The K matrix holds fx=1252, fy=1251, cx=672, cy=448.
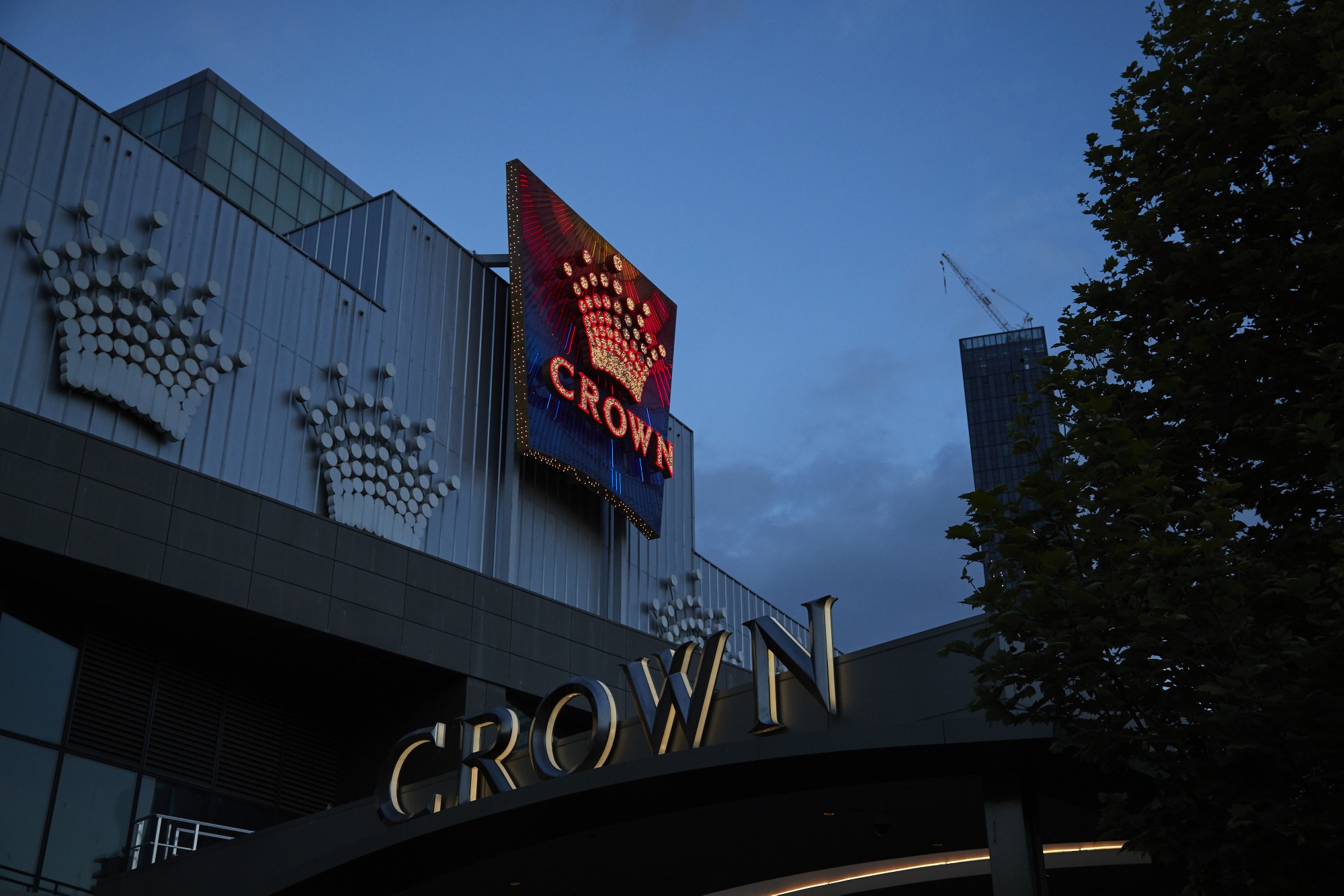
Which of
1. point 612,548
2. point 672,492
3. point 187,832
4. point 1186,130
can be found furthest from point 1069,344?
point 672,492

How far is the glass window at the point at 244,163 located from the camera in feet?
149

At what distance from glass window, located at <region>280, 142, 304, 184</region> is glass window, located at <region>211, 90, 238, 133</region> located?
2.33 meters

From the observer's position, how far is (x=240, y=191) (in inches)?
1772

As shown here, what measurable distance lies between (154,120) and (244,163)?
3.80m

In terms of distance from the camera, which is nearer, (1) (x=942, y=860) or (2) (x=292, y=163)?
(1) (x=942, y=860)

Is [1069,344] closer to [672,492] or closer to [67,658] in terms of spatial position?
[67,658]

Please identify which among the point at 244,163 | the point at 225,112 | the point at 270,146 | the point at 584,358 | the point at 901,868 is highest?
the point at 270,146

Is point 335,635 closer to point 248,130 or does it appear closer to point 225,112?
point 225,112

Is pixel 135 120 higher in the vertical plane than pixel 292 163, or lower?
higher

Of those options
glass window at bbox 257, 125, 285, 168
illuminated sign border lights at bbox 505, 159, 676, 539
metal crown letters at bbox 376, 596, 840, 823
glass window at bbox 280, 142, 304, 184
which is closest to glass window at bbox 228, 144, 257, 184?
glass window at bbox 257, 125, 285, 168

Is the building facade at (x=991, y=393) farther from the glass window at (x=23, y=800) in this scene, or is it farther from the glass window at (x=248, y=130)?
the glass window at (x=23, y=800)

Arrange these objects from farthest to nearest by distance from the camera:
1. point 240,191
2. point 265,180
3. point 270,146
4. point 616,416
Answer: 1. point 270,146
2. point 265,180
3. point 240,191
4. point 616,416

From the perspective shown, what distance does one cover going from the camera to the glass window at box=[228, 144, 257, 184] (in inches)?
1790

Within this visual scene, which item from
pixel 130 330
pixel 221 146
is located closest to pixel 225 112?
pixel 221 146
